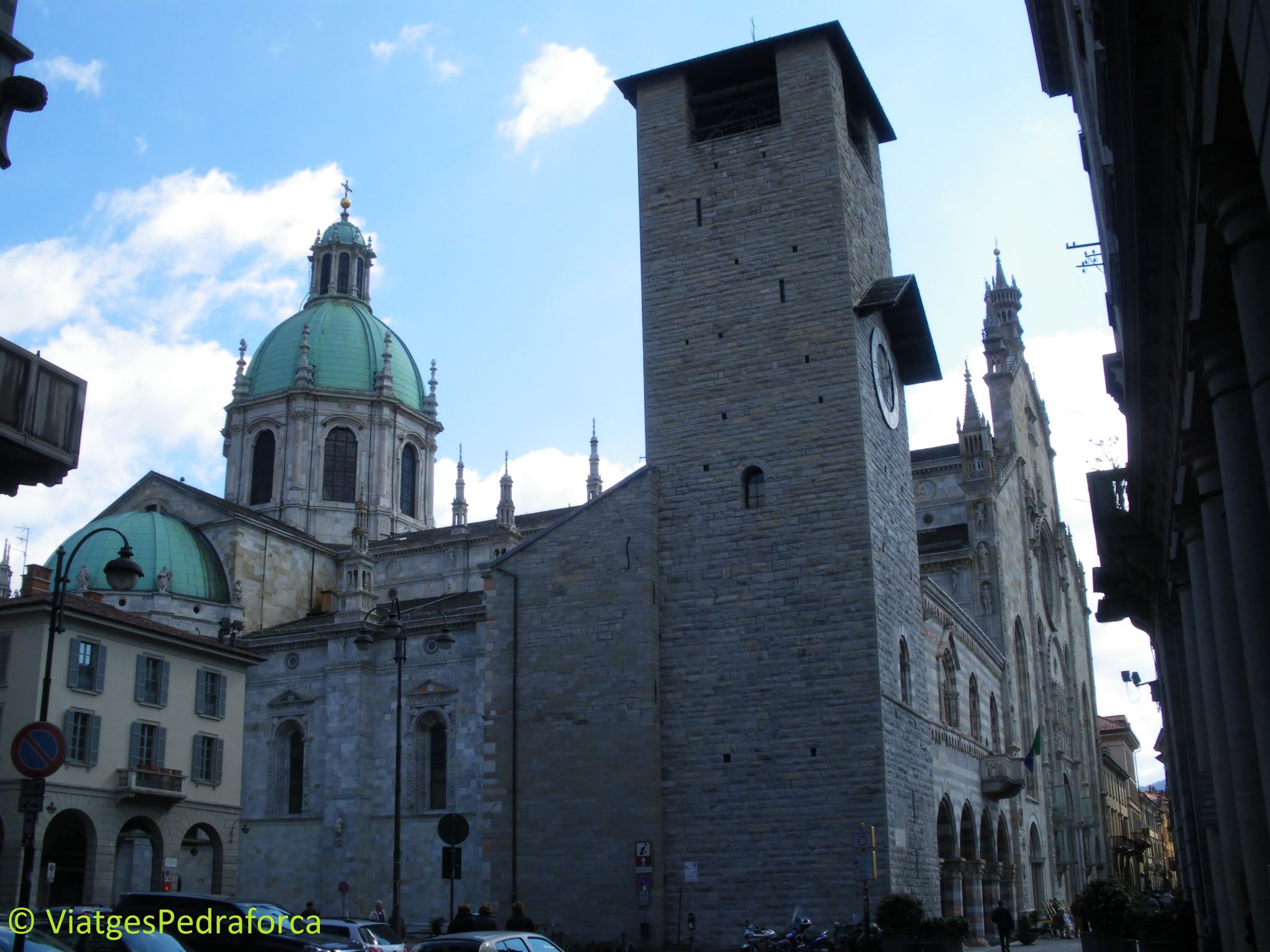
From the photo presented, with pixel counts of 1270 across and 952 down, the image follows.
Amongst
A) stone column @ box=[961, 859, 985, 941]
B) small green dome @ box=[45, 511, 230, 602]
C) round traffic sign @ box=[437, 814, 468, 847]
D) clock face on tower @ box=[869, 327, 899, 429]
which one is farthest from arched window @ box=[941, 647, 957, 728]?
small green dome @ box=[45, 511, 230, 602]

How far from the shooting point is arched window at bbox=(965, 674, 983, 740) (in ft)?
127

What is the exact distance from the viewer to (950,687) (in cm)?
3541

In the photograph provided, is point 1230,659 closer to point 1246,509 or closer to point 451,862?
point 1246,509

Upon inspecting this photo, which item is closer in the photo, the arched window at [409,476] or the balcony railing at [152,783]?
the balcony railing at [152,783]

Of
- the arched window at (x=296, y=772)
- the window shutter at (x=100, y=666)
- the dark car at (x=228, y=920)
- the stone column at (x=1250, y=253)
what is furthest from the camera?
the arched window at (x=296, y=772)

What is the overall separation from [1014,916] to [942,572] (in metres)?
13.4

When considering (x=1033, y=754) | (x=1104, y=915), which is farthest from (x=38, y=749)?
(x=1033, y=754)

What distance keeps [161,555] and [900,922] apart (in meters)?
37.0

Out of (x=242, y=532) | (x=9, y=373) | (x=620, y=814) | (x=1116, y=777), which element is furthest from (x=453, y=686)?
(x=1116, y=777)

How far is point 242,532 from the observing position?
51969mm

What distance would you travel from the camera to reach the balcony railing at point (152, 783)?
103ft

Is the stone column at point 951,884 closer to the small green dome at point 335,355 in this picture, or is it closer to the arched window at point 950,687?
the arched window at point 950,687

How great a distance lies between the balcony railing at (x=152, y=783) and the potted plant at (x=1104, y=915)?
22668mm

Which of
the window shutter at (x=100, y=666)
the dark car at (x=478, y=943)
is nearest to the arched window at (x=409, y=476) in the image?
the window shutter at (x=100, y=666)
